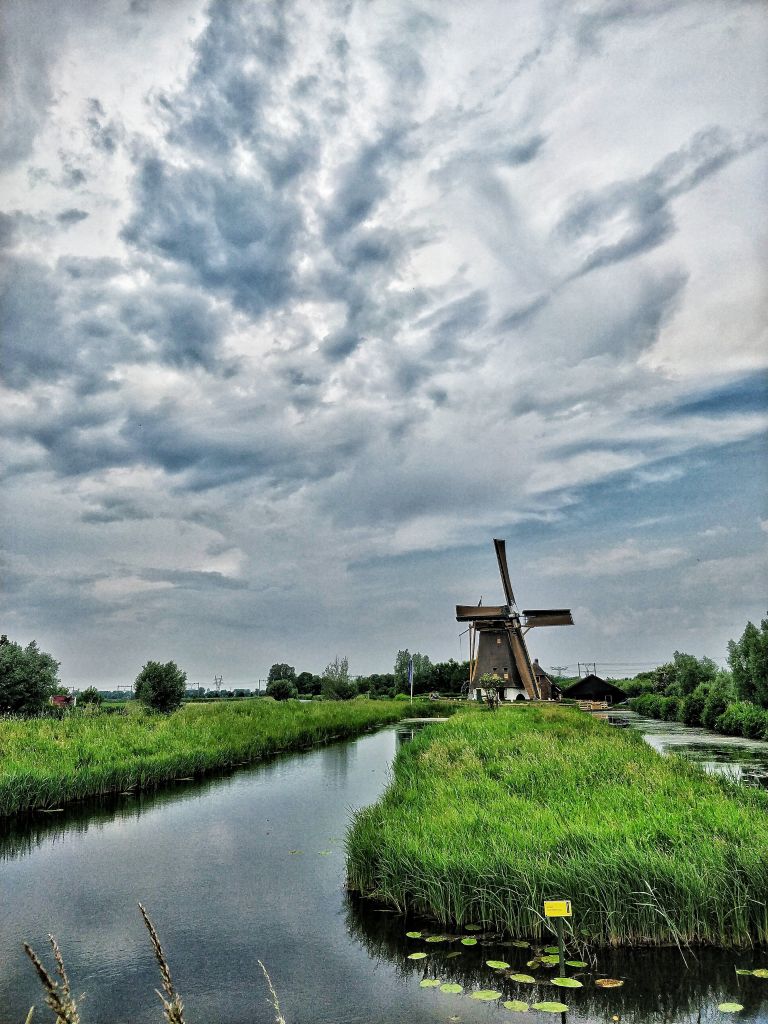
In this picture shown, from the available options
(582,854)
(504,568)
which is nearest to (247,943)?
(582,854)

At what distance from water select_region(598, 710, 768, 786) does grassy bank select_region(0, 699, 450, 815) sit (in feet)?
42.2

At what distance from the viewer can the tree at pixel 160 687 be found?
30.9 metres

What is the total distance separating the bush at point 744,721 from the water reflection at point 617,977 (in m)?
24.9

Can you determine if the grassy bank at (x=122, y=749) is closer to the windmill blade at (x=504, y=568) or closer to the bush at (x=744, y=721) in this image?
the bush at (x=744, y=721)

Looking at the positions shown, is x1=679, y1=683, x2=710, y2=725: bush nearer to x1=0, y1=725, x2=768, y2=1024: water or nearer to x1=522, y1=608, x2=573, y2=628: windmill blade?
x1=522, y1=608, x2=573, y2=628: windmill blade

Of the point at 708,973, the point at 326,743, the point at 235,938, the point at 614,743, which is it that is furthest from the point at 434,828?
the point at 326,743

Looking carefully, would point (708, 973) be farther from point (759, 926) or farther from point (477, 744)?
point (477, 744)

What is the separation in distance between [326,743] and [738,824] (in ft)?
74.0

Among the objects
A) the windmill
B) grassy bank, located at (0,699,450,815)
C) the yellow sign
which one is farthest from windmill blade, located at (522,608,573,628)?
the yellow sign

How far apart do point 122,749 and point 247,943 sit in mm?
11676

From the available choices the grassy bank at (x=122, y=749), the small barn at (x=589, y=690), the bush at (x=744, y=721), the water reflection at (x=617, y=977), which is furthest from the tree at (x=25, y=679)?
the small barn at (x=589, y=690)

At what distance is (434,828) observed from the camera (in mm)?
9016

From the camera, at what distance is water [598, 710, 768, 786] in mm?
17003

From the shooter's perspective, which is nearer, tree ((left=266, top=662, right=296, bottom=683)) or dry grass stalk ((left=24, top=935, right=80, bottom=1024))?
dry grass stalk ((left=24, top=935, right=80, bottom=1024))
